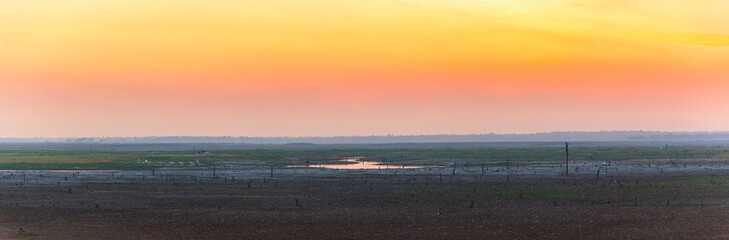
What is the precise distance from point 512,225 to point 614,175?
4293 centimetres

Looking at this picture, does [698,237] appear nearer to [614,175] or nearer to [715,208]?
[715,208]

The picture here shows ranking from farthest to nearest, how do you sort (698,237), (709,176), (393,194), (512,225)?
(709,176) < (393,194) < (512,225) < (698,237)

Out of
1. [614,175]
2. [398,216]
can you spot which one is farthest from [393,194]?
[614,175]

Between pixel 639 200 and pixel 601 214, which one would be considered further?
pixel 639 200

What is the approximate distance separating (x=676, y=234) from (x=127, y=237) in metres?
23.9

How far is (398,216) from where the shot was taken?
46938 mm

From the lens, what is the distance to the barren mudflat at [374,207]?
40.8 m

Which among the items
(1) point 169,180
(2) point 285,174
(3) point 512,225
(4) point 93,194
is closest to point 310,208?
(3) point 512,225

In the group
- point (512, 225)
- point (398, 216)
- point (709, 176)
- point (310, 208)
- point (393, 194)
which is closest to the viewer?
point (512, 225)

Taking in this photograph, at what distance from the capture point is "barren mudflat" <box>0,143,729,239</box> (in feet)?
134

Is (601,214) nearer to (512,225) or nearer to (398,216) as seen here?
(512,225)

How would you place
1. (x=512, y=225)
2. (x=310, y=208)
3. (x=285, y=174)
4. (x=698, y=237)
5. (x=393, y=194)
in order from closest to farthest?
(x=698, y=237)
(x=512, y=225)
(x=310, y=208)
(x=393, y=194)
(x=285, y=174)

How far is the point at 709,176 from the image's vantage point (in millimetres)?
78375

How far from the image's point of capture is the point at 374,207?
5206 cm
